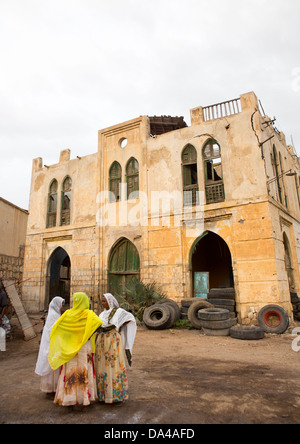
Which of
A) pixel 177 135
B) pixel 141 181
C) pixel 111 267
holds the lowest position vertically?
pixel 111 267

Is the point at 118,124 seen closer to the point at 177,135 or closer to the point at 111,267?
the point at 177,135

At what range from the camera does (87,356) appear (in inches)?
124

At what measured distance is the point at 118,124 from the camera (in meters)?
13.0

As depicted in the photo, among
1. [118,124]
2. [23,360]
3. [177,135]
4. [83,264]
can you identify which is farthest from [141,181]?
[23,360]

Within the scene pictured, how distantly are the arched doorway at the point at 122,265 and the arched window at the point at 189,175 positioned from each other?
321 cm

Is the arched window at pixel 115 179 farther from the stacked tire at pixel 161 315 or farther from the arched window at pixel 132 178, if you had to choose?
the stacked tire at pixel 161 315

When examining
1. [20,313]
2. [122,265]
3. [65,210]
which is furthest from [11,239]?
[20,313]

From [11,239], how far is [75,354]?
35.3 ft

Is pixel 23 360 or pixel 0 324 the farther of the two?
pixel 0 324

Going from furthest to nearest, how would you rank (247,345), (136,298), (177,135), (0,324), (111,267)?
1. (111,267)
2. (177,135)
3. (136,298)
4. (0,324)
5. (247,345)

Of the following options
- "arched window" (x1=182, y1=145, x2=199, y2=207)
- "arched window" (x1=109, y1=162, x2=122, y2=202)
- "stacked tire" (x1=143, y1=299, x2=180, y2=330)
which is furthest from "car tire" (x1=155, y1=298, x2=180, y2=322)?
"arched window" (x1=109, y1=162, x2=122, y2=202)
